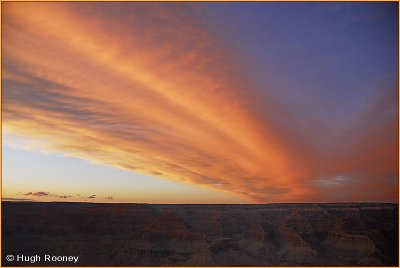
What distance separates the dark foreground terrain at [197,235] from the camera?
82062 millimetres

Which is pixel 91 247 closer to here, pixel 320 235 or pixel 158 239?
pixel 158 239

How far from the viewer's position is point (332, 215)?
378 feet

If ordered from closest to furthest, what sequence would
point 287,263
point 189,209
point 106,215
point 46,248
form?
point 46,248 → point 287,263 → point 106,215 → point 189,209

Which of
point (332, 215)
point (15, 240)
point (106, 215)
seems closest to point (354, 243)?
point (332, 215)

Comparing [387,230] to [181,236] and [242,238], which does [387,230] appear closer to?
[242,238]

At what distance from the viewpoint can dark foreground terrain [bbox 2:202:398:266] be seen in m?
82.1

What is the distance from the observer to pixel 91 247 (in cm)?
8269

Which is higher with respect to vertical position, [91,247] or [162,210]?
[162,210]

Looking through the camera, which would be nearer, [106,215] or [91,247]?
[91,247]

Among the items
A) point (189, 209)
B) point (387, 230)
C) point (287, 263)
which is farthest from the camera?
point (189, 209)

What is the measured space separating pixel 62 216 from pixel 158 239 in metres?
22.0

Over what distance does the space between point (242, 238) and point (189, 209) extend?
17.6m

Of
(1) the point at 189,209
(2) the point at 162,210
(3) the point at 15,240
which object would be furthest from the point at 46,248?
(1) the point at 189,209

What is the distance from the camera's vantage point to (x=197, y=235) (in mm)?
93375
